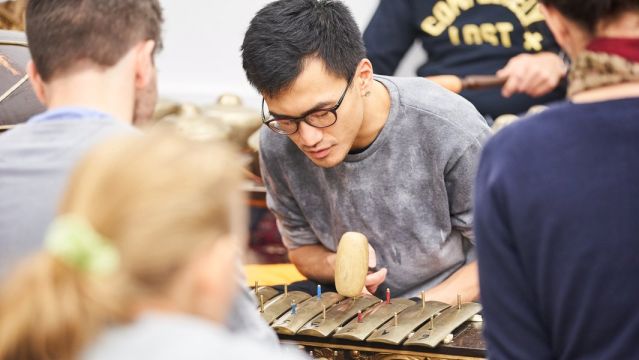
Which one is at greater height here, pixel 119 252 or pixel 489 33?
pixel 119 252

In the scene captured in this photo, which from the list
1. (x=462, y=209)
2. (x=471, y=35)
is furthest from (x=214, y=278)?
(x=471, y=35)

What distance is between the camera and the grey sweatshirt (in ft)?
8.78

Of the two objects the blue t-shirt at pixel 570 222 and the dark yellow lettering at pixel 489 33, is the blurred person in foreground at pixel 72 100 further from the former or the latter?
the dark yellow lettering at pixel 489 33

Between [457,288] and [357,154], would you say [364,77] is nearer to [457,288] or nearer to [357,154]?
[357,154]

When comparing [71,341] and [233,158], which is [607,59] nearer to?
[233,158]

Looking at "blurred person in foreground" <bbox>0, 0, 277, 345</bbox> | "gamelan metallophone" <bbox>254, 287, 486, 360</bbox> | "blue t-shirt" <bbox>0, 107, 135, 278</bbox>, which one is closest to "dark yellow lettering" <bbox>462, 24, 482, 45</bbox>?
"gamelan metallophone" <bbox>254, 287, 486, 360</bbox>

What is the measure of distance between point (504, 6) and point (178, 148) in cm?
274

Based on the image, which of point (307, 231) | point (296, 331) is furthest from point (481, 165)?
point (307, 231)

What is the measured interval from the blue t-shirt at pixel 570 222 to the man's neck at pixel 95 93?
583 mm

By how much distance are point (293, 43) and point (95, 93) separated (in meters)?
0.94

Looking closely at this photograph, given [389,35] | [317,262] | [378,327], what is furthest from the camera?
[389,35]

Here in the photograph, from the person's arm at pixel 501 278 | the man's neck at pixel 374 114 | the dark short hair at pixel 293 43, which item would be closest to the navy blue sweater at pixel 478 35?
the man's neck at pixel 374 114

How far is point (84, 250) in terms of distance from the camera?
102cm

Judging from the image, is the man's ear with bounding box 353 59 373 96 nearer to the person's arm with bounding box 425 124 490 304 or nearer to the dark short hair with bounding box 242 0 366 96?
the dark short hair with bounding box 242 0 366 96
